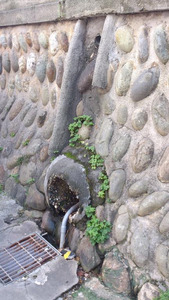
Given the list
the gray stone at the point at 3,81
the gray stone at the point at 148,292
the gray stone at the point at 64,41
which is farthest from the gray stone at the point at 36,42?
the gray stone at the point at 148,292

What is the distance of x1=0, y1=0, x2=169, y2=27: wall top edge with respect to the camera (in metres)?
2.78

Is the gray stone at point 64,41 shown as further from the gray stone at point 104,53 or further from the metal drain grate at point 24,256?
the metal drain grate at point 24,256

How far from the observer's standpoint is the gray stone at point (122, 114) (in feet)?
9.91

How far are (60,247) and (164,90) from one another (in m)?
1.80

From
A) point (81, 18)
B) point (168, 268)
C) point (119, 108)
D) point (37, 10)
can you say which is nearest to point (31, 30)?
point (37, 10)

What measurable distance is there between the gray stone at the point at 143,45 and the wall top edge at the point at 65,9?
171mm

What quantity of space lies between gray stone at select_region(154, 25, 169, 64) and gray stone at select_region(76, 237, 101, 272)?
1.72 metres

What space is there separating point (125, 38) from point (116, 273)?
6.78 feet

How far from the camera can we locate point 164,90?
2.69m

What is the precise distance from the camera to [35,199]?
3.73 meters

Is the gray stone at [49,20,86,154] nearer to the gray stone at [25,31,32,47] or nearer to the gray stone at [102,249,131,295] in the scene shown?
the gray stone at [25,31,32,47]

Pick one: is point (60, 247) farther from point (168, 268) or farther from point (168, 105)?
point (168, 105)

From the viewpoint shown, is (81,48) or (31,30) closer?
(81,48)

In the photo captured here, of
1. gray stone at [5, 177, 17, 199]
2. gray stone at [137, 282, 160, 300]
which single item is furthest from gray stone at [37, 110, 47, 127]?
gray stone at [137, 282, 160, 300]
